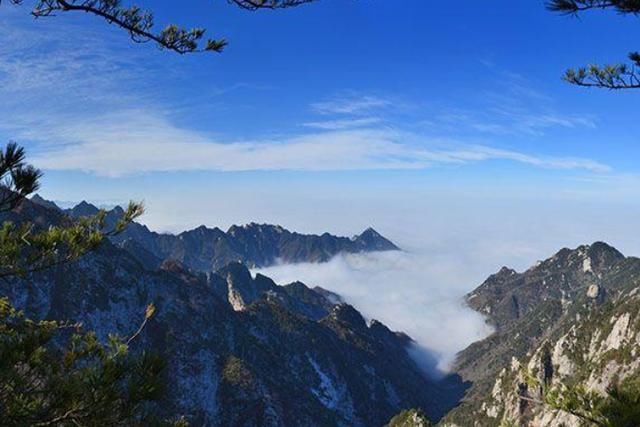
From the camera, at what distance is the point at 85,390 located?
42.9ft

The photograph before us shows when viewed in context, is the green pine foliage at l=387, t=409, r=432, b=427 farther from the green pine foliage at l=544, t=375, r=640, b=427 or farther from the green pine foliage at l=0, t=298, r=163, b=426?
the green pine foliage at l=0, t=298, r=163, b=426

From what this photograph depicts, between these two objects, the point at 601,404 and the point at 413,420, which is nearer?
the point at 601,404

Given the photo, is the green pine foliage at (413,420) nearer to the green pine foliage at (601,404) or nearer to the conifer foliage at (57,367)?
the green pine foliage at (601,404)

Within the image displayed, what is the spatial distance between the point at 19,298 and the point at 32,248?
195503 mm

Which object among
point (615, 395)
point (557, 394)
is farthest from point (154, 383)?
point (615, 395)

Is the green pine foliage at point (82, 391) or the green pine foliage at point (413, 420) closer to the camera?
the green pine foliage at point (82, 391)

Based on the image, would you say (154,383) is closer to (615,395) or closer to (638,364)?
(615,395)

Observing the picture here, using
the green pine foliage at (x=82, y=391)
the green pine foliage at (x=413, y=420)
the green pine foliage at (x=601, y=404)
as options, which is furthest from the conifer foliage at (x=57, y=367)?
the green pine foliage at (x=413, y=420)

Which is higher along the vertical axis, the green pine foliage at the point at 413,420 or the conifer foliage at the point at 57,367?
the conifer foliage at the point at 57,367

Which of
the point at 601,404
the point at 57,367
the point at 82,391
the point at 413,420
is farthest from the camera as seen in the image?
the point at 413,420

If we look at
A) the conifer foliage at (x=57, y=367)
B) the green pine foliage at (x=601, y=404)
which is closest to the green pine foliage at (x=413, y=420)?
the green pine foliage at (x=601, y=404)

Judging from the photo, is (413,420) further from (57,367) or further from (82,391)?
(82,391)

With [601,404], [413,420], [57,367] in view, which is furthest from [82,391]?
[413,420]

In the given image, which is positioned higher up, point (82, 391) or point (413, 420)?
point (82, 391)
